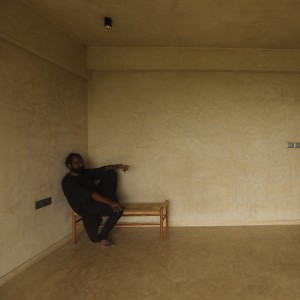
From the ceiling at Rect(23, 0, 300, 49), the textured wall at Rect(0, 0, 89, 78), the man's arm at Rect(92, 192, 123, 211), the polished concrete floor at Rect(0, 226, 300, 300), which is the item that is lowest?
the polished concrete floor at Rect(0, 226, 300, 300)

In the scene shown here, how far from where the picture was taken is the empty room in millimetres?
2475

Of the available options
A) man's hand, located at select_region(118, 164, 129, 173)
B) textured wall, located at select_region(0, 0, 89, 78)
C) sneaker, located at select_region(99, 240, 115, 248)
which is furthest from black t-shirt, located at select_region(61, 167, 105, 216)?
textured wall, located at select_region(0, 0, 89, 78)

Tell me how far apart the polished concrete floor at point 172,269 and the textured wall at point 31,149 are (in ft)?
0.93

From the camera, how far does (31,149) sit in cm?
278

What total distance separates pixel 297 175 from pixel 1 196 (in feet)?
12.7

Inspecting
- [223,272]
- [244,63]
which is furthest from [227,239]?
[244,63]

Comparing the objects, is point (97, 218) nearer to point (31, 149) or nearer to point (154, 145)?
point (31, 149)

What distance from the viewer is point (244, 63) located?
152 inches

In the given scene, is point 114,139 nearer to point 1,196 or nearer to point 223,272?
point 1,196

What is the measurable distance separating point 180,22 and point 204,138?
1.65 m

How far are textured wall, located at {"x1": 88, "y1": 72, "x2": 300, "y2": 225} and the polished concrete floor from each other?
502 mm

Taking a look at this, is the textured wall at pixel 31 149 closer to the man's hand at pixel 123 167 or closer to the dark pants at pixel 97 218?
the dark pants at pixel 97 218

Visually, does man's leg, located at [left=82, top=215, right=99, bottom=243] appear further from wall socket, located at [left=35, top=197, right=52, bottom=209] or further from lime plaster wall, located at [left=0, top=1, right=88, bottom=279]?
wall socket, located at [left=35, top=197, right=52, bottom=209]

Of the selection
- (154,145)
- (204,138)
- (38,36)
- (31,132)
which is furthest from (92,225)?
(38,36)
